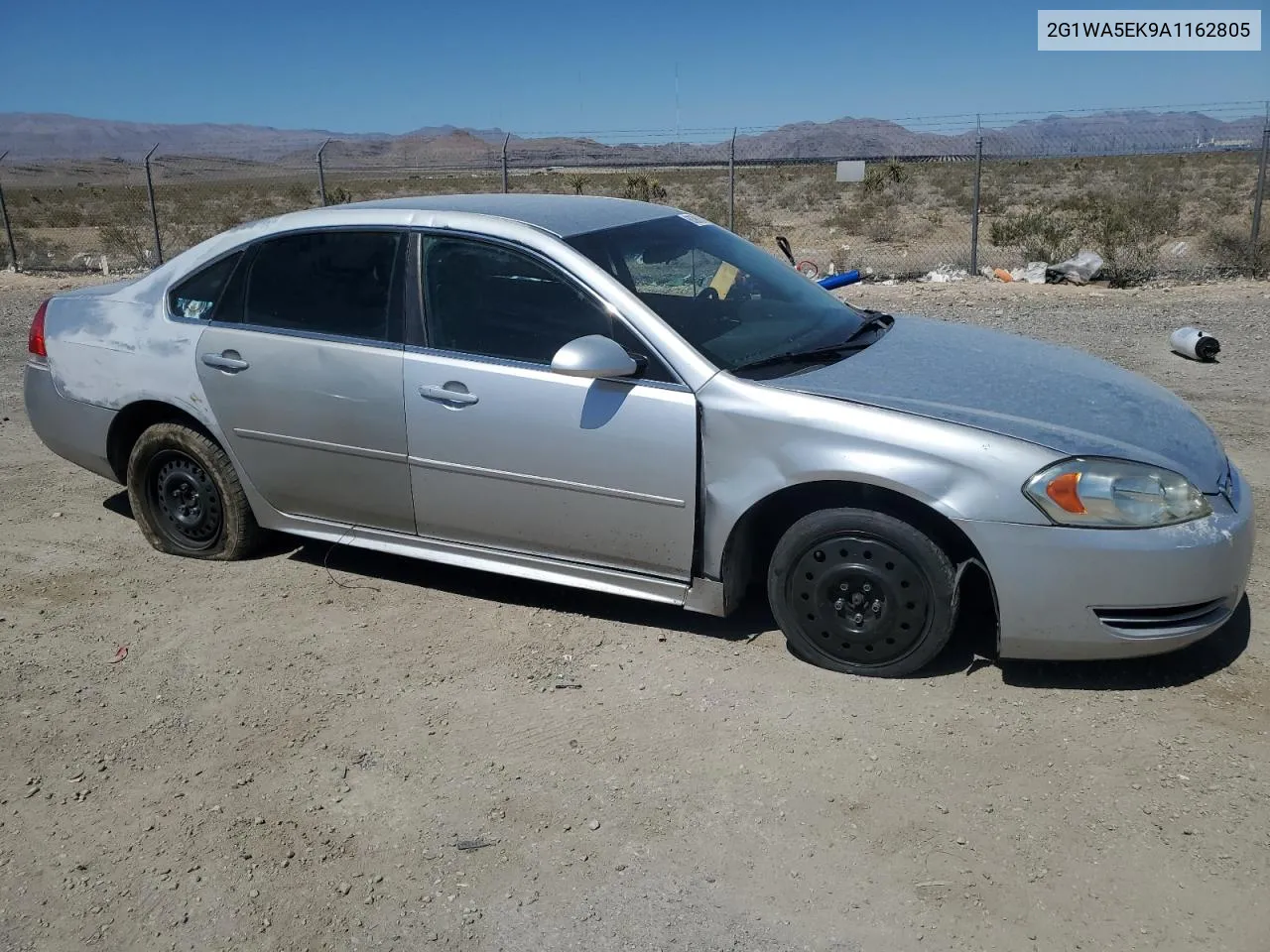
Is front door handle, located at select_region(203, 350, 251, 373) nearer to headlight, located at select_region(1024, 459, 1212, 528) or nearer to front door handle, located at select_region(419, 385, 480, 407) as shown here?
front door handle, located at select_region(419, 385, 480, 407)

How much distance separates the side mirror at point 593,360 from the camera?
396 cm

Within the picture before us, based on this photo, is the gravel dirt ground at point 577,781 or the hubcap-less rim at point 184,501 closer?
the gravel dirt ground at point 577,781

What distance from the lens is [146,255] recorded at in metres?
22.0

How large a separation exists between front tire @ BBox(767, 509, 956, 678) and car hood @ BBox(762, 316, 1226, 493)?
433 millimetres

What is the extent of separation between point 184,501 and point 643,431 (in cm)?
255

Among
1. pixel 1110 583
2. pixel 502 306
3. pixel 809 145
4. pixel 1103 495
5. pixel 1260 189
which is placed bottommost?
pixel 1110 583

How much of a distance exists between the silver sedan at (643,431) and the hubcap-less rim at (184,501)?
15mm

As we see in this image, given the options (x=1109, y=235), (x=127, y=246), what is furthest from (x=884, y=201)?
(x=127, y=246)

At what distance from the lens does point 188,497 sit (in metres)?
5.33

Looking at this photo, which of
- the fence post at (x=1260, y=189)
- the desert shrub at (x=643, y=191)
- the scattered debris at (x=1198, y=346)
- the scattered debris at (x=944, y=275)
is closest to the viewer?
the scattered debris at (x=1198, y=346)

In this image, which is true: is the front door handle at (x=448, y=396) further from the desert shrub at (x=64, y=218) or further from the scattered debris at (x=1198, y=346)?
the desert shrub at (x=64, y=218)

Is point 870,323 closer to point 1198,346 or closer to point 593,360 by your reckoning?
point 593,360

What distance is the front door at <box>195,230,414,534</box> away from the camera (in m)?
4.55

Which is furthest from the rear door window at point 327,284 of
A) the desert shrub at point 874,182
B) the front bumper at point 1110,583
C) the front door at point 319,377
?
the desert shrub at point 874,182
